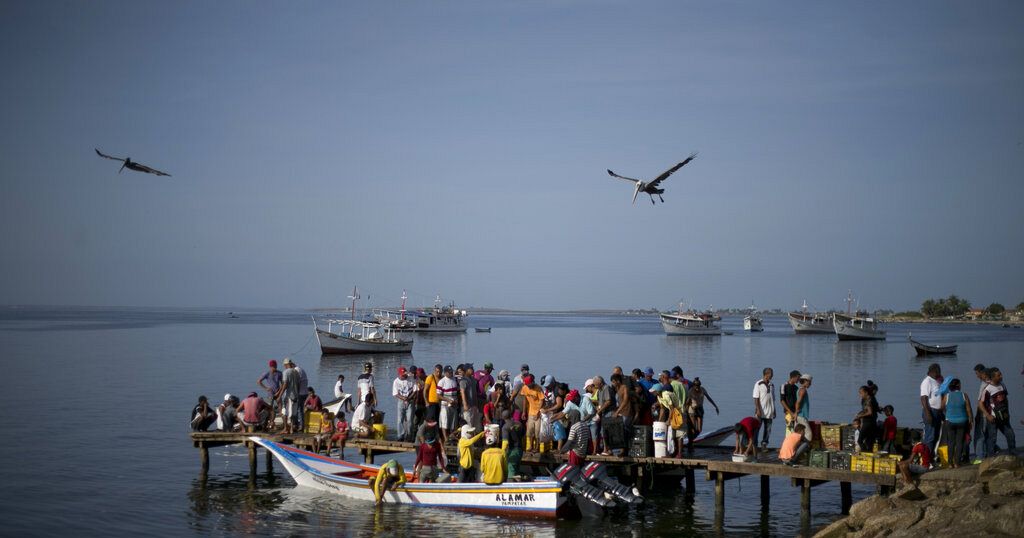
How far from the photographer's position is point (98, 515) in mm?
18453

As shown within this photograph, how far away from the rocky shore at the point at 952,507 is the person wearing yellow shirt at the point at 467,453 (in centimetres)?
699

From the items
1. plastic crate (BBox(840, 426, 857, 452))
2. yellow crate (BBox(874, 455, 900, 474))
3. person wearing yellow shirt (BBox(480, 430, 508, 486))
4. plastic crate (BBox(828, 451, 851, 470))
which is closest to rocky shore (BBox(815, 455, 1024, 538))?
yellow crate (BBox(874, 455, 900, 474))

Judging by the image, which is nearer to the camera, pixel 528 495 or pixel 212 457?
pixel 528 495

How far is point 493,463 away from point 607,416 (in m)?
2.62

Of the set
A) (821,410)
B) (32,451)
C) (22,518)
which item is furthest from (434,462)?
(821,410)

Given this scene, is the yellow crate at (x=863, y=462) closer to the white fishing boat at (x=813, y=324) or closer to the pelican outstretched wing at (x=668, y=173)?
the pelican outstretched wing at (x=668, y=173)

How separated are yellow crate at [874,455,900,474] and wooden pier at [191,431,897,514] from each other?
9 cm

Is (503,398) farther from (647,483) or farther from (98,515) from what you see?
(98,515)

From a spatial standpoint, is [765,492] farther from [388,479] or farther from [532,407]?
[388,479]

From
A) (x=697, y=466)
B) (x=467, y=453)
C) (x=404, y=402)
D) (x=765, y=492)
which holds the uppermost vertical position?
(x=404, y=402)

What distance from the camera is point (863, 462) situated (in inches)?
603

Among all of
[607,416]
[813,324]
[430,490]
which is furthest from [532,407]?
[813,324]

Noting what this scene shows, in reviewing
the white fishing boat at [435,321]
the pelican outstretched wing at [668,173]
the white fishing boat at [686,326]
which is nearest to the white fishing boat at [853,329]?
the white fishing boat at [686,326]

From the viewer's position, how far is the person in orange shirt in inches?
719
